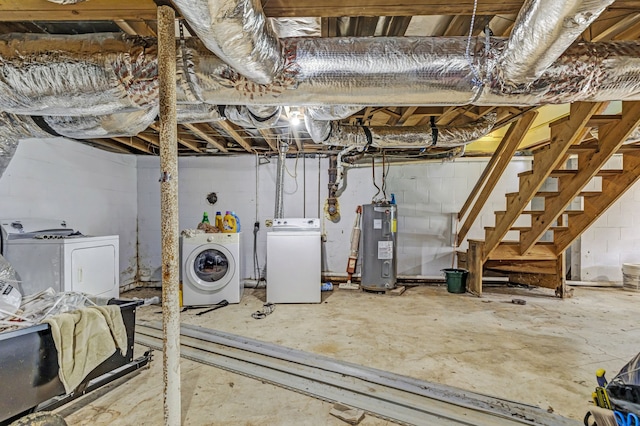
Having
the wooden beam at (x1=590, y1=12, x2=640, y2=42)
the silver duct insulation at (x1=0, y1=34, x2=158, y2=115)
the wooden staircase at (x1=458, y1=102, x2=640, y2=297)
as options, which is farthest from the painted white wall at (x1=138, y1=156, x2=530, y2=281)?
the silver duct insulation at (x1=0, y1=34, x2=158, y2=115)

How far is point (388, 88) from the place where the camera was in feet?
5.41

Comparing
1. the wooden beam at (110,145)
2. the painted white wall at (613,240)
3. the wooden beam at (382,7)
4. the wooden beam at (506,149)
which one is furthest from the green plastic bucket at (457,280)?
the wooden beam at (110,145)

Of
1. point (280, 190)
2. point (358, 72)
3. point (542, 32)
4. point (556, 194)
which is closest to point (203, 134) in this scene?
point (280, 190)

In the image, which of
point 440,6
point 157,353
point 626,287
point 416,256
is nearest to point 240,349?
point 157,353

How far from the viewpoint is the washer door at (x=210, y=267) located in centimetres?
372

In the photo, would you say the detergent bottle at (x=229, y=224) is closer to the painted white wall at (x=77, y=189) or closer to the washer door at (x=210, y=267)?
the washer door at (x=210, y=267)

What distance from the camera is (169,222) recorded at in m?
1.46

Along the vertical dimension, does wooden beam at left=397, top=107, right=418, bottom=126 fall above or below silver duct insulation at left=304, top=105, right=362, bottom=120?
above

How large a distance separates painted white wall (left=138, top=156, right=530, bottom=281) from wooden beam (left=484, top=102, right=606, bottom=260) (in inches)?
42.2

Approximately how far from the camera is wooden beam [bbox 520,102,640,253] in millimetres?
2641

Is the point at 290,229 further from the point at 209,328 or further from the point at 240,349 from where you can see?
the point at 240,349

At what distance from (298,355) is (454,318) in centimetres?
177

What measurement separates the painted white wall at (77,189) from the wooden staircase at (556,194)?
16.0 ft

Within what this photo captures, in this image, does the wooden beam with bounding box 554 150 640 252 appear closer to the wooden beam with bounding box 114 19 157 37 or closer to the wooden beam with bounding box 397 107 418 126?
the wooden beam with bounding box 397 107 418 126
